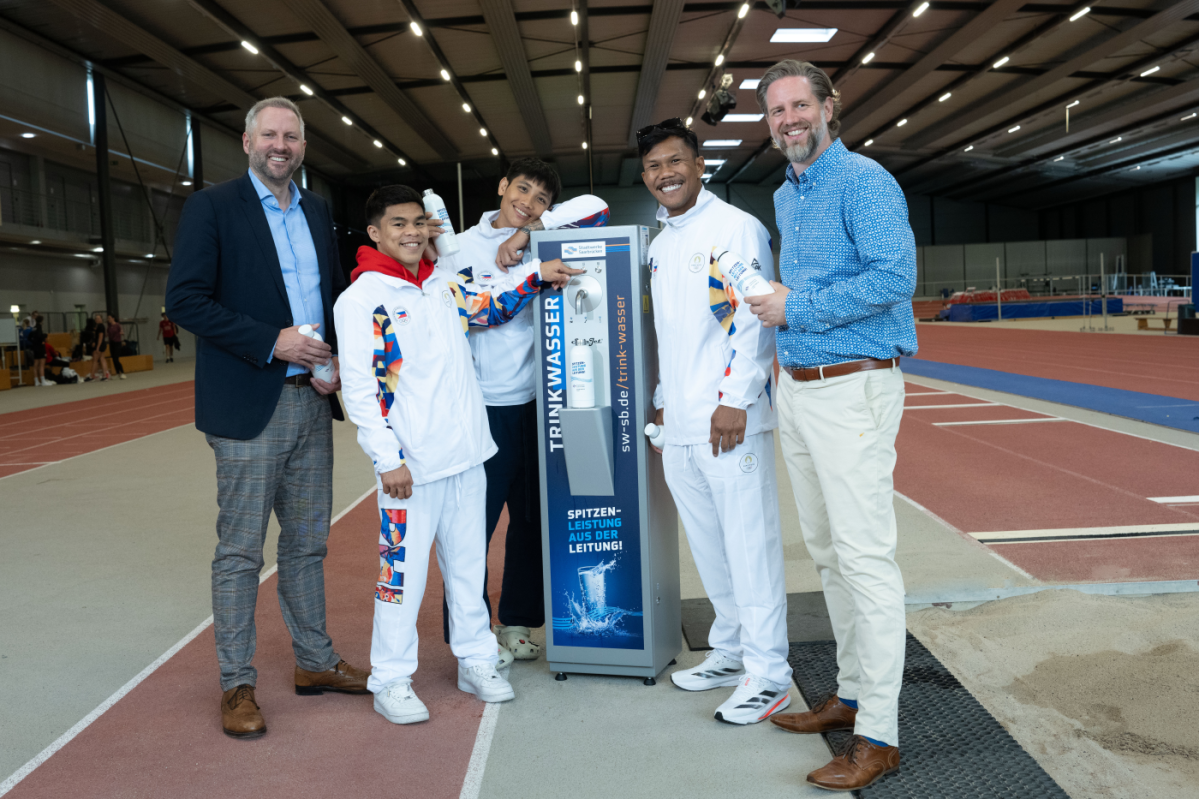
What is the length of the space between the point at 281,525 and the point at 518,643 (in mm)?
1045

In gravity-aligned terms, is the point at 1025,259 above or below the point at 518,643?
above

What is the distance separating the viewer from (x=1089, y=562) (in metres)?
4.14

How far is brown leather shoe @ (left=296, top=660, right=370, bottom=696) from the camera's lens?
3193mm

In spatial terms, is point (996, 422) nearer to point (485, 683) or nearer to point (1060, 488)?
point (1060, 488)

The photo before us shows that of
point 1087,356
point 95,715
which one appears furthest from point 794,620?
point 1087,356

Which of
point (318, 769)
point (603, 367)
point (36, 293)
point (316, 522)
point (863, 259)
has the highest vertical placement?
point (36, 293)

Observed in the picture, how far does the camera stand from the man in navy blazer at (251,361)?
9.44 ft

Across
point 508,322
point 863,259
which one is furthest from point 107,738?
point 863,259

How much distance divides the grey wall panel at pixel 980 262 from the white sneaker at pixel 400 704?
43.1 meters

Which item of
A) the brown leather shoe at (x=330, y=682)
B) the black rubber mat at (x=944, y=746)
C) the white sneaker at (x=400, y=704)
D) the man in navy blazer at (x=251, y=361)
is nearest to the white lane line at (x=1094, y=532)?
the black rubber mat at (x=944, y=746)

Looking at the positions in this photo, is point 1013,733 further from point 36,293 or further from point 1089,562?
point 36,293

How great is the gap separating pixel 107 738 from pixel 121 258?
87.4ft

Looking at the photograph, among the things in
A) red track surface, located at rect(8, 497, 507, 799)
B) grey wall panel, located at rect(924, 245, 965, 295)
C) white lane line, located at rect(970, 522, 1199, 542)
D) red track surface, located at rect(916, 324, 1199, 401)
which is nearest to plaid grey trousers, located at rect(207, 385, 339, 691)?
red track surface, located at rect(8, 497, 507, 799)

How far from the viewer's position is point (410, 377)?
294 cm
